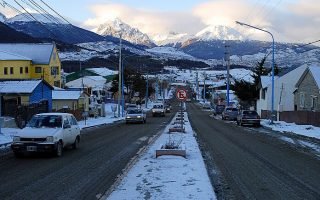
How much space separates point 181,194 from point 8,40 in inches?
4413

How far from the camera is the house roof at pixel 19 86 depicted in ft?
156

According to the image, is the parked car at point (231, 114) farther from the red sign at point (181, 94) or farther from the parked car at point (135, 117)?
the red sign at point (181, 94)

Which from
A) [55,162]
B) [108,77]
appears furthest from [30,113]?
[108,77]

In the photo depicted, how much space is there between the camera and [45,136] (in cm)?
1928

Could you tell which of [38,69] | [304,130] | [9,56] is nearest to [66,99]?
[9,56]

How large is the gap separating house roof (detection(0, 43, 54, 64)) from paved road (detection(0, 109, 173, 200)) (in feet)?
219

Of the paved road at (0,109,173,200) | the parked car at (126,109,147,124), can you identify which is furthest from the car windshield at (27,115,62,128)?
the parked car at (126,109,147,124)

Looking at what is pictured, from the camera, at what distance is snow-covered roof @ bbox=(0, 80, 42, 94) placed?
156ft

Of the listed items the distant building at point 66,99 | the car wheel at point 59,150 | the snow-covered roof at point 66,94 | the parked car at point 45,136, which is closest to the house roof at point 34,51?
the snow-covered roof at point 66,94

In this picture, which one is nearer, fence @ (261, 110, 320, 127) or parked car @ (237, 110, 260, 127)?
fence @ (261, 110, 320, 127)

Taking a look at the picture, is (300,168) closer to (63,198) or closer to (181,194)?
(181,194)

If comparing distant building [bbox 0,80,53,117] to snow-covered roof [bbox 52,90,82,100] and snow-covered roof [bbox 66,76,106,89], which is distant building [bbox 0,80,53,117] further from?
snow-covered roof [bbox 66,76,106,89]

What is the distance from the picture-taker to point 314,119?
4762 centimetres

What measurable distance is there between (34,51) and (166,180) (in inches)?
3163
